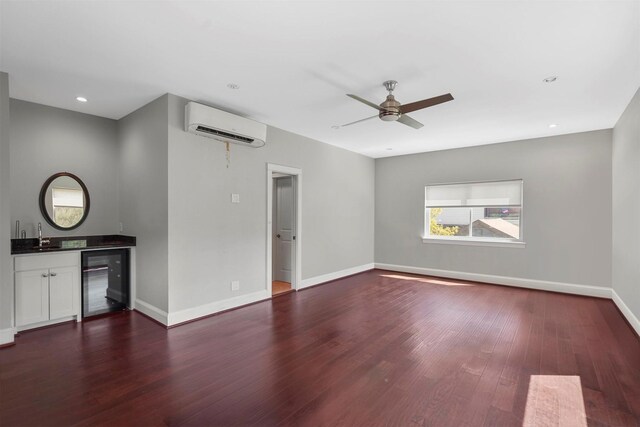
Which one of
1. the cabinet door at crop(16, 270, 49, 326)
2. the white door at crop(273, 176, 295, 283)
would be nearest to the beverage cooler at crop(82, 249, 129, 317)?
the cabinet door at crop(16, 270, 49, 326)

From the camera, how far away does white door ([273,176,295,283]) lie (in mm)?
5594

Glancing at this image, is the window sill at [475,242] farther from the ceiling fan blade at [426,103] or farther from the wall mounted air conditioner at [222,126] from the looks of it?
the wall mounted air conditioner at [222,126]

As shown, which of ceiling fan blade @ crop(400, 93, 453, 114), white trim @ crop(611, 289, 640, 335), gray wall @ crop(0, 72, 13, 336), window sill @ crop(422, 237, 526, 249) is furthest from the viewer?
window sill @ crop(422, 237, 526, 249)

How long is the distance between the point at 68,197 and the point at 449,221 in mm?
6631

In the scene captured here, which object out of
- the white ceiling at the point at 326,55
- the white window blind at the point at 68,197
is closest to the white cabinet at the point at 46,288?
the white window blind at the point at 68,197

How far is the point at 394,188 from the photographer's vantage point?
7.00 m

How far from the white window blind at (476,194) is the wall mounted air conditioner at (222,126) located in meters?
4.07

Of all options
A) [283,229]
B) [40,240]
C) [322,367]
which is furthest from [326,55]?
[40,240]

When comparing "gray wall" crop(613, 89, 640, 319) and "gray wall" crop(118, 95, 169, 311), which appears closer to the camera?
"gray wall" crop(613, 89, 640, 319)

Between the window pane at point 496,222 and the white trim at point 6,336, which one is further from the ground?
the window pane at point 496,222

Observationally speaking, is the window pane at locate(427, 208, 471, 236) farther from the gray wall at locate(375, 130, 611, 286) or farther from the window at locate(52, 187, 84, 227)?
the window at locate(52, 187, 84, 227)

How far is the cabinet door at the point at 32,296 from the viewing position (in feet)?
10.7

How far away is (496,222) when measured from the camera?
5820mm

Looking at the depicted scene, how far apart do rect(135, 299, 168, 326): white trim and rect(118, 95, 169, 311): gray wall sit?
0.05 meters
